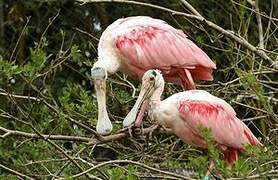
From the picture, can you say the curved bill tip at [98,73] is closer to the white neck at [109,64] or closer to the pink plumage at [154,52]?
the white neck at [109,64]

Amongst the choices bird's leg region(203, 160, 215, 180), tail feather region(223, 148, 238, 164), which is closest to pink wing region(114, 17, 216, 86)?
tail feather region(223, 148, 238, 164)

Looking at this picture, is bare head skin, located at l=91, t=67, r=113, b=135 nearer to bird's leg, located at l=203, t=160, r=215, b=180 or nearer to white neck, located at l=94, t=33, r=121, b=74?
white neck, located at l=94, t=33, r=121, b=74

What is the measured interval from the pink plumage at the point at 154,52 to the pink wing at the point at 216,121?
0.49 metres

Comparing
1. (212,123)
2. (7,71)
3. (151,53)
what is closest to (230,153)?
(212,123)

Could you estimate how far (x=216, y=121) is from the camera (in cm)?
376

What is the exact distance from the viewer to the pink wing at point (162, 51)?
14.1 ft

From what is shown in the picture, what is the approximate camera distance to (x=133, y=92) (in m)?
4.45

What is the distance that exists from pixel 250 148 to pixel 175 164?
3.35 ft

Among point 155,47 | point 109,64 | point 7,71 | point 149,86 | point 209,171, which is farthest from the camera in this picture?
point 155,47

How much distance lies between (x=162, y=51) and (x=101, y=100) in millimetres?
713

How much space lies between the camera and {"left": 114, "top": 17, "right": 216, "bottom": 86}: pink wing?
429 cm

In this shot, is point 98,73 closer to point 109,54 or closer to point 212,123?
point 109,54

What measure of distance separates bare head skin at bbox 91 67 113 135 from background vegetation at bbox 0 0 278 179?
81mm

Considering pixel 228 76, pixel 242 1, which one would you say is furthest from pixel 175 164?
pixel 228 76
